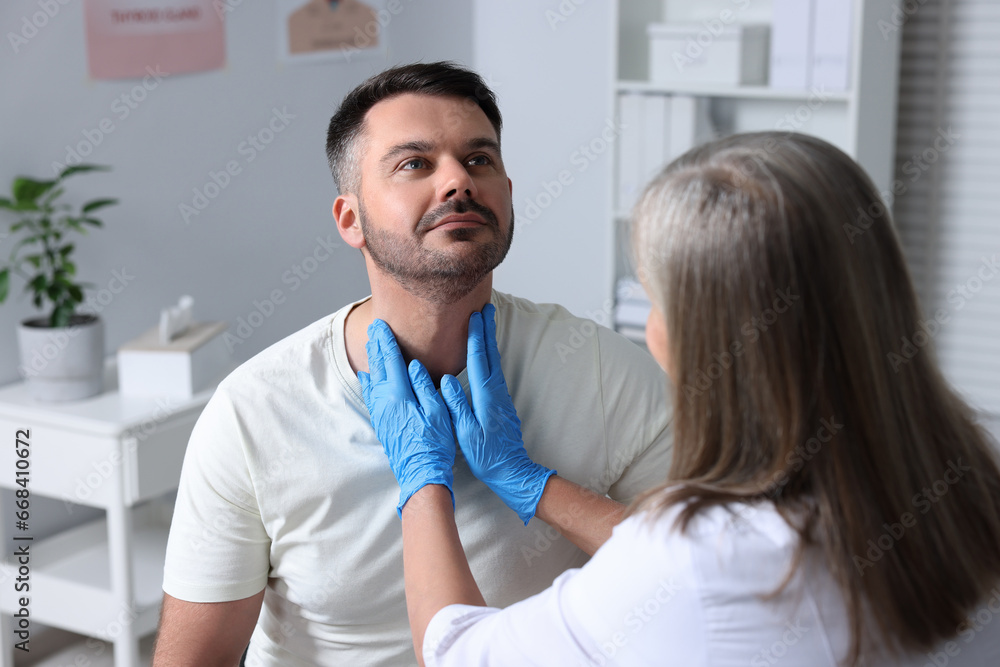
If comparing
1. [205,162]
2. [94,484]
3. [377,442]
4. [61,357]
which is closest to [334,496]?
[377,442]

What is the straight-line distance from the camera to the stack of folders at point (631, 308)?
2.71 metres

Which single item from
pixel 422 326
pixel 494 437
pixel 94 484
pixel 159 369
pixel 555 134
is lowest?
pixel 94 484

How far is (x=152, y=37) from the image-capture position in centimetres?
240

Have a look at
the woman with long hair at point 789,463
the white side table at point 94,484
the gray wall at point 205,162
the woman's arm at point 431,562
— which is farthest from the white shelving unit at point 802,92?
the woman with long hair at point 789,463

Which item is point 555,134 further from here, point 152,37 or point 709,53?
point 152,37

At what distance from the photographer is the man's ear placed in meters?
1.39

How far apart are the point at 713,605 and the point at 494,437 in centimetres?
49

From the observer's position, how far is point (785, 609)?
81 cm

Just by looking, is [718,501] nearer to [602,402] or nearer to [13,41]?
[602,402]

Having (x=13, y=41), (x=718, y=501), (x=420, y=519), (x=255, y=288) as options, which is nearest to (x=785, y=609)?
(x=718, y=501)

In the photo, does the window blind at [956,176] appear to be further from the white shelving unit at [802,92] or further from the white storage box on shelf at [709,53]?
the white storage box on shelf at [709,53]

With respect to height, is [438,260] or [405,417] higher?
[438,260]

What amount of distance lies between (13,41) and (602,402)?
62.7 inches

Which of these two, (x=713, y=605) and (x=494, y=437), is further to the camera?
(x=494, y=437)
